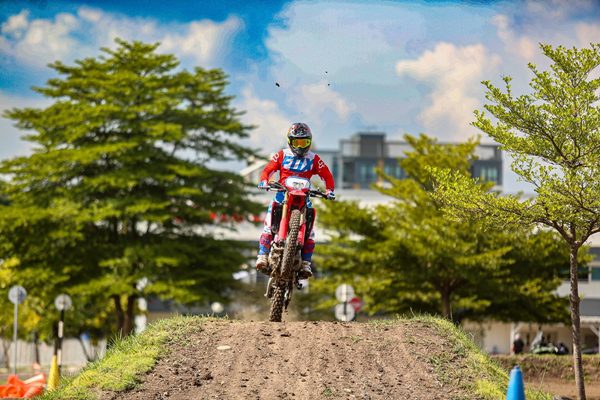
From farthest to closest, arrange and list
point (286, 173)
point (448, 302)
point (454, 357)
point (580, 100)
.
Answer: point (448, 302)
point (580, 100)
point (286, 173)
point (454, 357)

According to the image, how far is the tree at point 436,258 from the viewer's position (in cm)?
3191

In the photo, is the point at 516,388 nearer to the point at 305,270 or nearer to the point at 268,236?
Answer: the point at 305,270

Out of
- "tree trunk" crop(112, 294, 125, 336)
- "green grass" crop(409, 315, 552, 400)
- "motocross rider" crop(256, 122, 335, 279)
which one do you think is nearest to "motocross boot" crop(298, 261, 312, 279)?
"motocross rider" crop(256, 122, 335, 279)

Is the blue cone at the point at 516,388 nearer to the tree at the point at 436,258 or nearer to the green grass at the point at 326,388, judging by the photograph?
the green grass at the point at 326,388

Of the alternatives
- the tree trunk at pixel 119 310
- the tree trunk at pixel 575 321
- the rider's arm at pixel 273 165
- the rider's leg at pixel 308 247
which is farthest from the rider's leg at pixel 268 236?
the tree trunk at pixel 119 310

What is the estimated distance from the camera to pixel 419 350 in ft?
46.8

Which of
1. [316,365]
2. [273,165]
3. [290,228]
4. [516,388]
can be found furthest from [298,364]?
[273,165]

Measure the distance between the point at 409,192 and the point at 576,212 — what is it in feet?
56.5

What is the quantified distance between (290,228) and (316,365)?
304cm

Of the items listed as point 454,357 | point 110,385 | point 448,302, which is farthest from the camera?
point 448,302

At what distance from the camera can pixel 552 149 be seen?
707 inches

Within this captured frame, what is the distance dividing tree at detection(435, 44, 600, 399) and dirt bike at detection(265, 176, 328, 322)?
2.79 m

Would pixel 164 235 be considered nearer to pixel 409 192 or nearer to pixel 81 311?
pixel 409 192

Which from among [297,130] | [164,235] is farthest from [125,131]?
[297,130]
